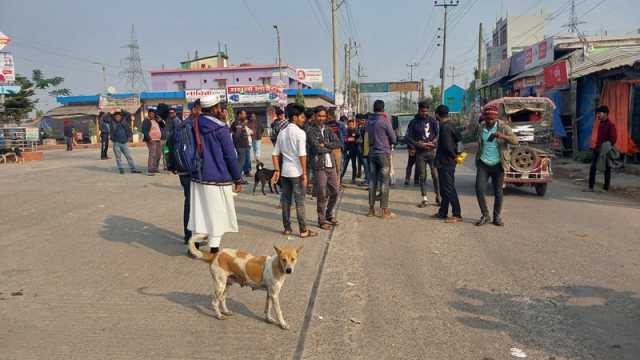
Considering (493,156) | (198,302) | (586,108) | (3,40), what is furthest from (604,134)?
(3,40)

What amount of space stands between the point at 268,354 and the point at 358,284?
1738 millimetres

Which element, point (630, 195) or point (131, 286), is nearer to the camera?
point (131, 286)

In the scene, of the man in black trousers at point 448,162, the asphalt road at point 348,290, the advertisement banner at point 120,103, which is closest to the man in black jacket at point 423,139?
the asphalt road at point 348,290

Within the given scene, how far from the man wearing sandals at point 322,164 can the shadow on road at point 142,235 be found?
2.13m

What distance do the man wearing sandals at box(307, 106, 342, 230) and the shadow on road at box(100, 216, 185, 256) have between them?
83.9 inches

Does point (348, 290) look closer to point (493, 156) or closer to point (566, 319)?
point (566, 319)

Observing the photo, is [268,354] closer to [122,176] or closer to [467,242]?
[467,242]

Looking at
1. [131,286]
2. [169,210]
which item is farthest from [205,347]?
[169,210]

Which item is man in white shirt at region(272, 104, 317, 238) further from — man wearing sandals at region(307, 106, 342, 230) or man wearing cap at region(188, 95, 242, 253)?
man wearing cap at region(188, 95, 242, 253)

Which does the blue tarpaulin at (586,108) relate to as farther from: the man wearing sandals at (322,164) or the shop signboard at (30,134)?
the shop signboard at (30,134)

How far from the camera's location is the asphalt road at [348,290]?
3.95 metres

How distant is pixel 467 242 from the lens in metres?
7.04

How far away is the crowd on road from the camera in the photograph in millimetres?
5406

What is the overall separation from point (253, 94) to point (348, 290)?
121 feet
